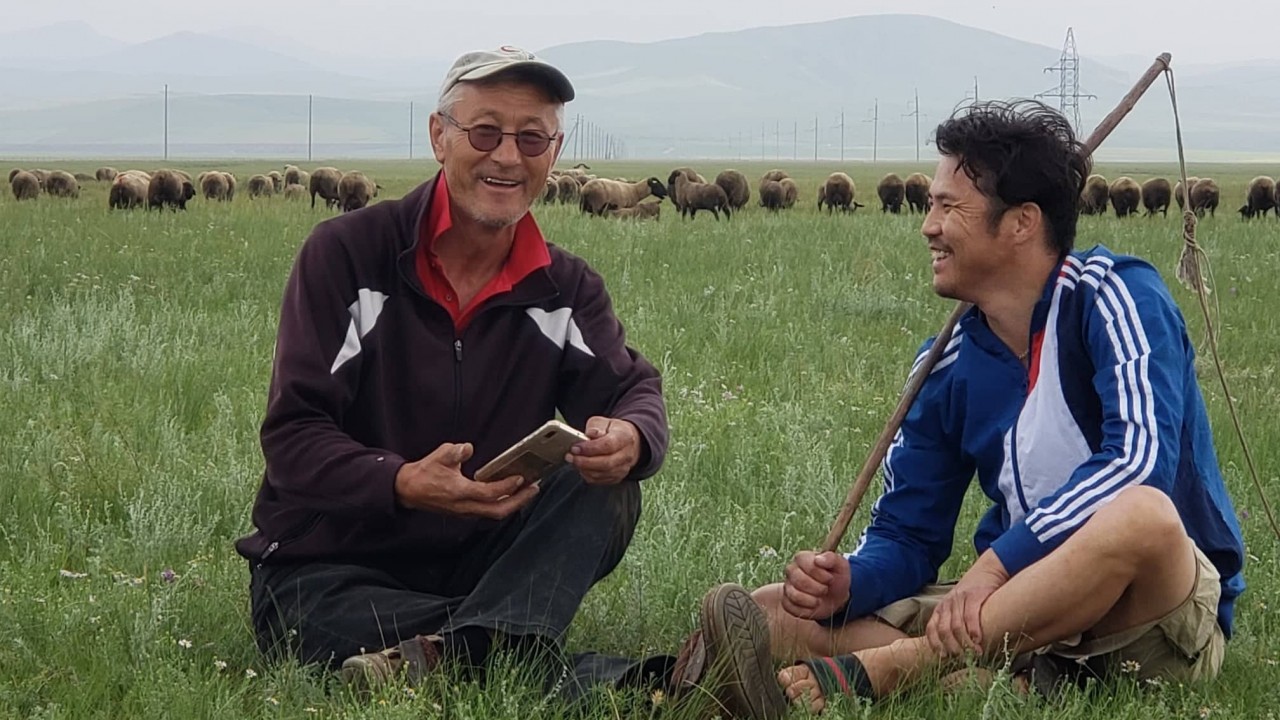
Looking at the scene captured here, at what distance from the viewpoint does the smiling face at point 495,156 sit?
334 cm

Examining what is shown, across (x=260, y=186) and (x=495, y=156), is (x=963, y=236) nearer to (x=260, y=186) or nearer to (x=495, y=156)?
(x=495, y=156)

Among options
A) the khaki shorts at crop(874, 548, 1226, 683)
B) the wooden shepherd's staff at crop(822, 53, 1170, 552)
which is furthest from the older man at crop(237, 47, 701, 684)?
the khaki shorts at crop(874, 548, 1226, 683)

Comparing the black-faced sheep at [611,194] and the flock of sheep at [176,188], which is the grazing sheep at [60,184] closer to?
the flock of sheep at [176,188]

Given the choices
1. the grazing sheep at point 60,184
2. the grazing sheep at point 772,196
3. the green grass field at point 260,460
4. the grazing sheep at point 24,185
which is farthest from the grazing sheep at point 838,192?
the green grass field at point 260,460

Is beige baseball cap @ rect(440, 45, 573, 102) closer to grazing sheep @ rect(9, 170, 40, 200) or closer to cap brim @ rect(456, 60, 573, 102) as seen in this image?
cap brim @ rect(456, 60, 573, 102)

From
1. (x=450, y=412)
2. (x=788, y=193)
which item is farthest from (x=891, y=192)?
(x=450, y=412)

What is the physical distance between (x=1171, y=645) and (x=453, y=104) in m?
1.83

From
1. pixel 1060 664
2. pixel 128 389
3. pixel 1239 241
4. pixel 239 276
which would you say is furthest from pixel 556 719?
pixel 1239 241

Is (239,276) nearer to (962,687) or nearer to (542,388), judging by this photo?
(542,388)

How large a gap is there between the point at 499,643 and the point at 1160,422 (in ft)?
4.38

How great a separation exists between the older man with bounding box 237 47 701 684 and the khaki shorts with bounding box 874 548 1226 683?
38.2 inches

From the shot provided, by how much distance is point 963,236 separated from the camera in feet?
11.2

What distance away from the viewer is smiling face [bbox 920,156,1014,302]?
341cm

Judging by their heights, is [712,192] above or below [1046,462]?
above
